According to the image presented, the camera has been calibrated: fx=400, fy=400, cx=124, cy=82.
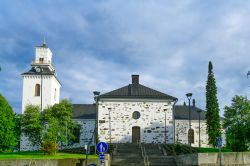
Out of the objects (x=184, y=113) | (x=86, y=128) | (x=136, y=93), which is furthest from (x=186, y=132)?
(x=86, y=128)

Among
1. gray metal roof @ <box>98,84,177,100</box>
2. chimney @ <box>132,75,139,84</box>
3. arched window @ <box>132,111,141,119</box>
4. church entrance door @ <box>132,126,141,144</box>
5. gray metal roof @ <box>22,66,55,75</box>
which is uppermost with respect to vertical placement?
gray metal roof @ <box>22,66,55,75</box>

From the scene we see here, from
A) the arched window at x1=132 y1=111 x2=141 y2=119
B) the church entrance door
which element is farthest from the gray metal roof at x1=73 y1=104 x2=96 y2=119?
the church entrance door

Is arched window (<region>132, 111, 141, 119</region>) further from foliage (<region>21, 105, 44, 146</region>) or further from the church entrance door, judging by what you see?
foliage (<region>21, 105, 44, 146</region>)

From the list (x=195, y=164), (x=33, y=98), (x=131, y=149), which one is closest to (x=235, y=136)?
(x=131, y=149)

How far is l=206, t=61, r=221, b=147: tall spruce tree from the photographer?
50250 mm

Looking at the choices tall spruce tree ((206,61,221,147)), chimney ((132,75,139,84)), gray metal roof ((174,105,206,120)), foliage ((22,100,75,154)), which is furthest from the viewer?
gray metal roof ((174,105,206,120))

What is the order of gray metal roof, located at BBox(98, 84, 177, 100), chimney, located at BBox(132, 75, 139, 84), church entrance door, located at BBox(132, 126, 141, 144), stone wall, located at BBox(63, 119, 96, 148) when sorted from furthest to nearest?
1. stone wall, located at BBox(63, 119, 96, 148)
2. chimney, located at BBox(132, 75, 139, 84)
3. gray metal roof, located at BBox(98, 84, 177, 100)
4. church entrance door, located at BBox(132, 126, 141, 144)

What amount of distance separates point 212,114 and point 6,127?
85.2ft

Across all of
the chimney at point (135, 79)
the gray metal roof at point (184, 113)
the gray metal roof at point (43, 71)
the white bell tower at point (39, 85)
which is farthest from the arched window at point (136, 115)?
the gray metal roof at point (43, 71)

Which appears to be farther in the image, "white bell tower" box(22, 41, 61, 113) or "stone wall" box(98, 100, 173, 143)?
"white bell tower" box(22, 41, 61, 113)

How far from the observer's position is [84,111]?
59188 millimetres

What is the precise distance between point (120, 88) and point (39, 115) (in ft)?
36.2

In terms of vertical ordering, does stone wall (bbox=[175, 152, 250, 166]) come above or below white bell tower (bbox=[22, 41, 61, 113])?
below

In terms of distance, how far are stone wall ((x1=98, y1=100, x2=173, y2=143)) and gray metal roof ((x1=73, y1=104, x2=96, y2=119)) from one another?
723 cm
